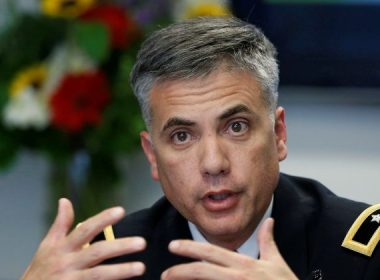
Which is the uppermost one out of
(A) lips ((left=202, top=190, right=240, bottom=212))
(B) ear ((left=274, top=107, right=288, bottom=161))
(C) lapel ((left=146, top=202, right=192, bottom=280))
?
(B) ear ((left=274, top=107, right=288, bottom=161))

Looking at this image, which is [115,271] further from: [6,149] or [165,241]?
[6,149]

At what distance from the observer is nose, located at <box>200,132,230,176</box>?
1.82 m

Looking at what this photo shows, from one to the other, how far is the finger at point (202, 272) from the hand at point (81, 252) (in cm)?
6

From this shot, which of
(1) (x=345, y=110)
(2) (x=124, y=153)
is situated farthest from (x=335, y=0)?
(2) (x=124, y=153)

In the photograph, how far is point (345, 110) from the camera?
11.6 feet

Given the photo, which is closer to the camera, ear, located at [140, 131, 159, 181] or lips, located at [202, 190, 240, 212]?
lips, located at [202, 190, 240, 212]

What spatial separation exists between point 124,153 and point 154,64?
154 cm

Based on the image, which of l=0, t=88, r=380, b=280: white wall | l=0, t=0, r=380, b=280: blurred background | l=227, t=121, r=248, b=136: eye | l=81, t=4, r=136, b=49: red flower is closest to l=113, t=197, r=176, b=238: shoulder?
l=227, t=121, r=248, b=136: eye

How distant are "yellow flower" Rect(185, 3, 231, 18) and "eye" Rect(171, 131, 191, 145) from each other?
1495 millimetres

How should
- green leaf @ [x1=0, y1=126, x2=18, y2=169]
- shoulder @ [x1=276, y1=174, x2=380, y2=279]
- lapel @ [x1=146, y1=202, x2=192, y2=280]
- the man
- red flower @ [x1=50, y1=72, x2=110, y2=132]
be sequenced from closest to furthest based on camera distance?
1. the man
2. shoulder @ [x1=276, y1=174, x2=380, y2=279]
3. lapel @ [x1=146, y1=202, x2=192, y2=280]
4. red flower @ [x1=50, y1=72, x2=110, y2=132]
5. green leaf @ [x1=0, y1=126, x2=18, y2=169]

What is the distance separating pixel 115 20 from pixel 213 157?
166 cm

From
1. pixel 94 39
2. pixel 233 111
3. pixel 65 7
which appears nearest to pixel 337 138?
pixel 94 39

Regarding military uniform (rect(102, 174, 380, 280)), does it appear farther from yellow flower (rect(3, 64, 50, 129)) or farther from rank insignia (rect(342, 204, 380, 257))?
yellow flower (rect(3, 64, 50, 129))

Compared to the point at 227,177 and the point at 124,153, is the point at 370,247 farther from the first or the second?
the point at 124,153
